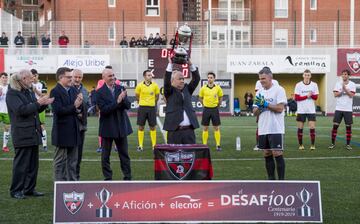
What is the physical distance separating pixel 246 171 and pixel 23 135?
4650 mm

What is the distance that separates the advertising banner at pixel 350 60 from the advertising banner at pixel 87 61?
15393 mm

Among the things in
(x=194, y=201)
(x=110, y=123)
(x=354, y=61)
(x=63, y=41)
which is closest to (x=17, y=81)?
(x=110, y=123)

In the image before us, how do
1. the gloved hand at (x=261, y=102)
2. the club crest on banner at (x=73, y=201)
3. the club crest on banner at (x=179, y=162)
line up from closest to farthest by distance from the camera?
the club crest on banner at (x=73, y=201) < the club crest on banner at (x=179, y=162) < the gloved hand at (x=261, y=102)

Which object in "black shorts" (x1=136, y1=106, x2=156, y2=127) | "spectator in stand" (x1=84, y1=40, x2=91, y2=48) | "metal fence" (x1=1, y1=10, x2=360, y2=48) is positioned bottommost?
"black shorts" (x1=136, y1=106, x2=156, y2=127)

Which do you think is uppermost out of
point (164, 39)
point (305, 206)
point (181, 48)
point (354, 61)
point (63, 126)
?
point (164, 39)

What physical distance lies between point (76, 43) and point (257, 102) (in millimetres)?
33400

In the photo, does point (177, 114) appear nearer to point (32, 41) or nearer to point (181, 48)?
point (181, 48)

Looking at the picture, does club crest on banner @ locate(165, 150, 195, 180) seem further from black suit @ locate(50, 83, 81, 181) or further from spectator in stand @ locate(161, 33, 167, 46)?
spectator in stand @ locate(161, 33, 167, 46)

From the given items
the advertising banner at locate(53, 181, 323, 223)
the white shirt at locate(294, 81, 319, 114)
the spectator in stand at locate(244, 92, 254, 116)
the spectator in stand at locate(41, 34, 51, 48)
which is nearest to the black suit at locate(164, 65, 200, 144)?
the advertising banner at locate(53, 181, 323, 223)

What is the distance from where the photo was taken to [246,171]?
11758mm

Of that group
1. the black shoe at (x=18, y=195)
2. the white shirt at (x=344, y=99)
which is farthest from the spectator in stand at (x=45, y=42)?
the black shoe at (x=18, y=195)

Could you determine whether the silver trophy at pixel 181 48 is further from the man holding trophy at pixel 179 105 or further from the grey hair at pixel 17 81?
the grey hair at pixel 17 81

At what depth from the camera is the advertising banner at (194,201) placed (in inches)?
270

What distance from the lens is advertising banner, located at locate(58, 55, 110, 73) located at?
127ft
